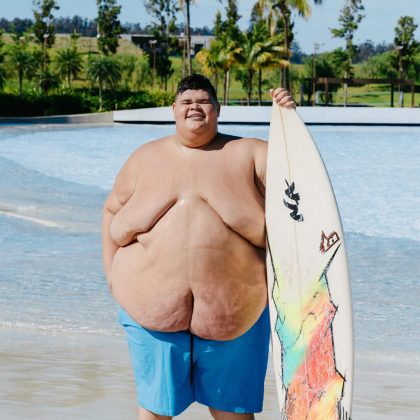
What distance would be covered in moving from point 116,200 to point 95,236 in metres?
6.97

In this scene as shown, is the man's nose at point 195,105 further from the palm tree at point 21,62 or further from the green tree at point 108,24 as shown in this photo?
the green tree at point 108,24

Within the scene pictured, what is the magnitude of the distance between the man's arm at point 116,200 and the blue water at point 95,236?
276 cm

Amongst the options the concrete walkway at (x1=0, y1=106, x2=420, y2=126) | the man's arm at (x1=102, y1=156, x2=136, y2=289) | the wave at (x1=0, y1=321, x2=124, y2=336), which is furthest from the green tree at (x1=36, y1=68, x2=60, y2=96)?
the man's arm at (x1=102, y1=156, x2=136, y2=289)

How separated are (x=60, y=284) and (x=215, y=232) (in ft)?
15.8

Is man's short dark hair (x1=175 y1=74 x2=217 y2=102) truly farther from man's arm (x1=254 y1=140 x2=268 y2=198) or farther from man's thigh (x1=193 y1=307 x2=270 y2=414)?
man's thigh (x1=193 y1=307 x2=270 y2=414)

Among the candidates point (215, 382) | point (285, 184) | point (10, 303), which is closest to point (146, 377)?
point (215, 382)

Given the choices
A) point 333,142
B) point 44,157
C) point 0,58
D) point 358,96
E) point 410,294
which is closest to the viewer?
point 410,294

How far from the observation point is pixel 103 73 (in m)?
47.2

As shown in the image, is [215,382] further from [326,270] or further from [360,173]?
[360,173]

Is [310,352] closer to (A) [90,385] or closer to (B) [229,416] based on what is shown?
(B) [229,416]

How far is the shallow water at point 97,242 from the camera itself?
6.18m

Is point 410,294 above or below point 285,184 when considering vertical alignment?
below

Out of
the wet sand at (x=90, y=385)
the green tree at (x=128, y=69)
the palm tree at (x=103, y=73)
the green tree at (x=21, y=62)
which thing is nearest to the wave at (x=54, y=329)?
the wet sand at (x=90, y=385)

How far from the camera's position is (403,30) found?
67562 millimetres
